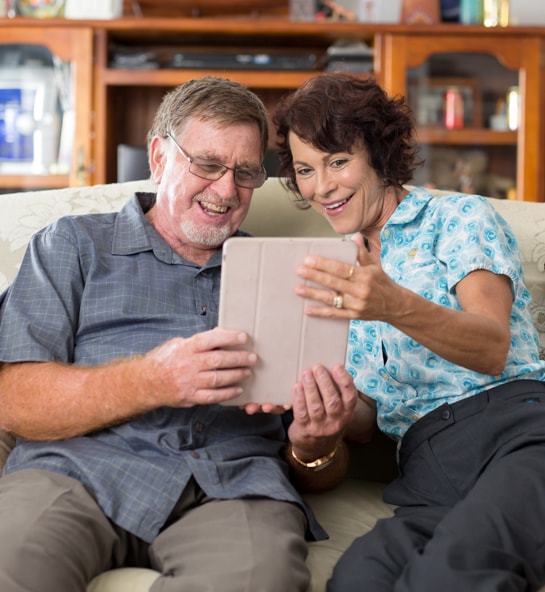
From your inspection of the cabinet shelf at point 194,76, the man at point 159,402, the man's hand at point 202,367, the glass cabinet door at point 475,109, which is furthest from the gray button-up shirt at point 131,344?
the glass cabinet door at point 475,109

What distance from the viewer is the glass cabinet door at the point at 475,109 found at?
3268mm

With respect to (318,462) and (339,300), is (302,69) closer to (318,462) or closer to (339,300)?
(318,462)

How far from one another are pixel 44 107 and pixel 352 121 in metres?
2.03

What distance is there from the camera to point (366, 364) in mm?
1509

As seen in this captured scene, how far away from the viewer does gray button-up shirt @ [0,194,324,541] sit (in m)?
1.28

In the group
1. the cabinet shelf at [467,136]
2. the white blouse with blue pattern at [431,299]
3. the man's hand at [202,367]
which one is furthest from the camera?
the cabinet shelf at [467,136]

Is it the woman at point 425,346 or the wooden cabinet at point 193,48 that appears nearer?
the woman at point 425,346

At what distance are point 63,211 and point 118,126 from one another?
1.81 metres

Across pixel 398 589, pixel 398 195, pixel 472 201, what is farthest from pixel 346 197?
pixel 398 589

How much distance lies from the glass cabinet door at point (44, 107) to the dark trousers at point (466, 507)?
2237mm

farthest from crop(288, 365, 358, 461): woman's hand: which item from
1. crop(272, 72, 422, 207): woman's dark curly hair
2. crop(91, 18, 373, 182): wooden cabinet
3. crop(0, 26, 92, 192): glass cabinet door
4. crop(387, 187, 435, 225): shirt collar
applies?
crop(0, 26, 92, 192): glass cabinet door

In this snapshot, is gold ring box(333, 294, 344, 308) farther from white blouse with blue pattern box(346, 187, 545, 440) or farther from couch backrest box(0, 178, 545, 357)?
couch backrest box(0, 178, 545, 357)

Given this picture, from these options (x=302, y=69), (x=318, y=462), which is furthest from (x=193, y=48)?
(x=318, y=462)

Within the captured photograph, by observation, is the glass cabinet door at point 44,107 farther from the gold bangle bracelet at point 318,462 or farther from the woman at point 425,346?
the gold bangle bracelet at point 318,462
